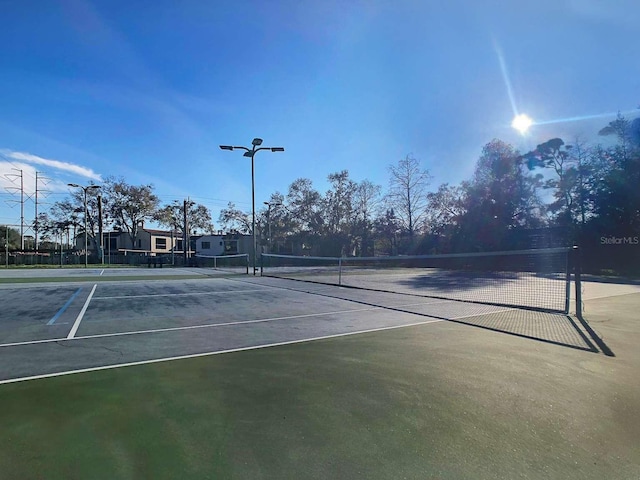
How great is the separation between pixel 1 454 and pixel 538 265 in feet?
91.4

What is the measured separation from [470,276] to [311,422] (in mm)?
21160

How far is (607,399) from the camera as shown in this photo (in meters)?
3.68

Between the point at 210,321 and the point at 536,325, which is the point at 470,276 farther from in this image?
the point at 210,321

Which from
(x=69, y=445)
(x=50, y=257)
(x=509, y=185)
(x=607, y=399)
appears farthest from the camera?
(x=50, y=257)

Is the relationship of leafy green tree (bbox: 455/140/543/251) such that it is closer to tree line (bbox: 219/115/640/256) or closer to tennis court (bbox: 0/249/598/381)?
tree line (bbox: 219/115/640/256)

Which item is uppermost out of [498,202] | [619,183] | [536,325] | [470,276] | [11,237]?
[619,183]

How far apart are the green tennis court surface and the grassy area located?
0.6 inches


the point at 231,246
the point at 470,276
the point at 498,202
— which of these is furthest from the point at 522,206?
the point at 231,246

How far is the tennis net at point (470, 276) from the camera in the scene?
37.5 ft

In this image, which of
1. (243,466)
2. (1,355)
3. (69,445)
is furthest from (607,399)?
(1,355)

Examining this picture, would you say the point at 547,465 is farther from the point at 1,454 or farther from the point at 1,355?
the point at 1,355

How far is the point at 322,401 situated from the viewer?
11.8 ft

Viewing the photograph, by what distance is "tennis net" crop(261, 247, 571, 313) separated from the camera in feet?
37.5

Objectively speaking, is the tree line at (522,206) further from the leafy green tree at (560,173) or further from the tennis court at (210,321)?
the tennis court at (210,321)
